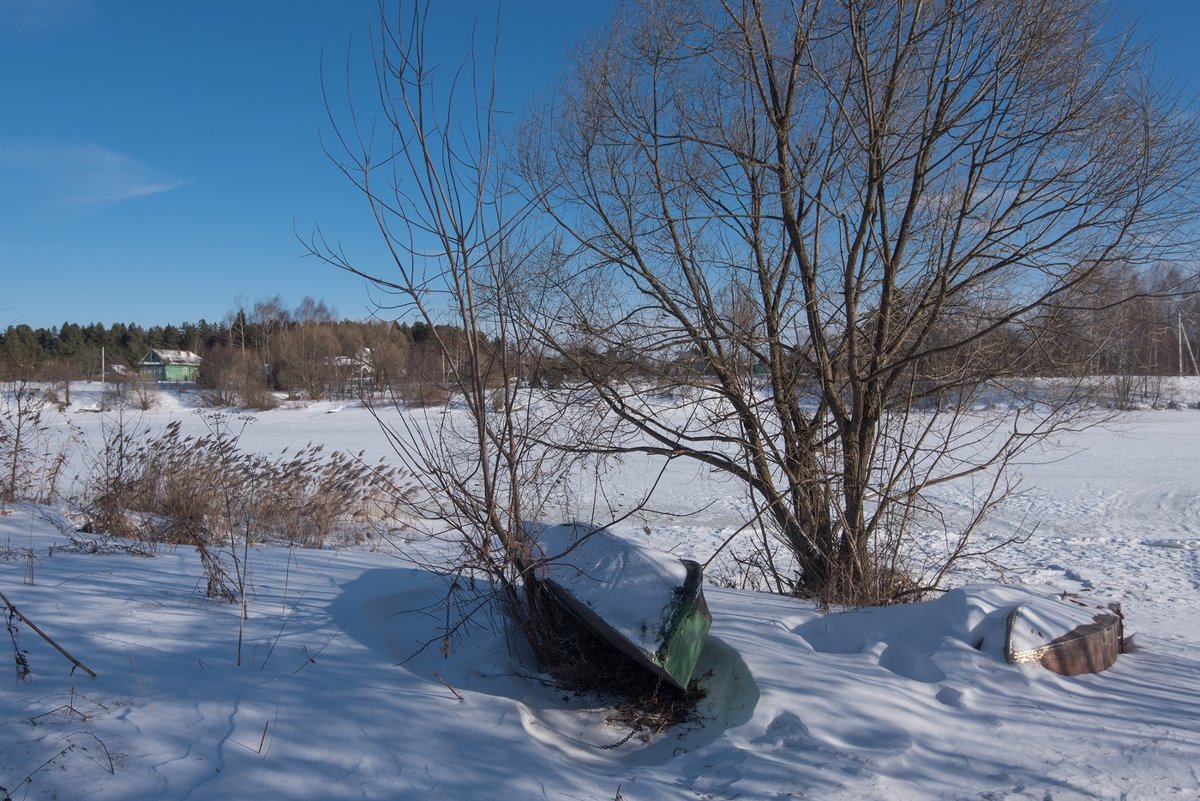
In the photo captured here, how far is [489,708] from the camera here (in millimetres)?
3521

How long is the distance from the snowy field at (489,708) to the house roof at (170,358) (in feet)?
236

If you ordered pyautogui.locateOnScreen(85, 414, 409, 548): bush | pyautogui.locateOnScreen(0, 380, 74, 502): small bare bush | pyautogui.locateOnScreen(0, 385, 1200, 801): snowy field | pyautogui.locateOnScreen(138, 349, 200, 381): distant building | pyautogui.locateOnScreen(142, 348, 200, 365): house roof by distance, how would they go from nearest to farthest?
pyautogui.locateOnScreen(0, 385, 1200, 801): snowy field < pyautogui.locateOnScreen(85, 414, 409, 548): bush < pyautogui.locateOnScreen(0, 380, 74, 502): small bare bush < pyautogui.locateOnScreen(138, 349, 200, 381): distant building < pyautogui.locateOnScreen(142, 348, 200, 365): house roof

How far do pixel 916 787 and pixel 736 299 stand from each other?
16.8 feet

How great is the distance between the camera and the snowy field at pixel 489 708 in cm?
289

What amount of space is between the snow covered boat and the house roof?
2860 inches

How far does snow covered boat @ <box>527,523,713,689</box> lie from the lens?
3740 mm

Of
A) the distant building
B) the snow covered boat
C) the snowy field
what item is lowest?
the snowy field

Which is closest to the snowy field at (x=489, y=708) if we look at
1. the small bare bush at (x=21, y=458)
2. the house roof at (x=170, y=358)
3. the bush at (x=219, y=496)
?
the bush at (x=219, y=496)

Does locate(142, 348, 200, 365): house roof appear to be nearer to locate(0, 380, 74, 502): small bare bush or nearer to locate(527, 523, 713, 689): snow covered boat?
locate(0, 380, 74, 502): small bare bush

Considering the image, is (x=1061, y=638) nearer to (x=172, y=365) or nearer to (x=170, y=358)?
(x=172, y=365)

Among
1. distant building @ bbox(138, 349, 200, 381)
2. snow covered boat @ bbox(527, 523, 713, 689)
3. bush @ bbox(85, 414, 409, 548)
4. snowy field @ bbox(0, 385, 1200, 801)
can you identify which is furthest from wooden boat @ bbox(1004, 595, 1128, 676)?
distant building @ bbox(138, 349, 200, 381)

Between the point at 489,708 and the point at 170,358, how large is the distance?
249 ft

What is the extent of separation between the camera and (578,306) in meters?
7.22

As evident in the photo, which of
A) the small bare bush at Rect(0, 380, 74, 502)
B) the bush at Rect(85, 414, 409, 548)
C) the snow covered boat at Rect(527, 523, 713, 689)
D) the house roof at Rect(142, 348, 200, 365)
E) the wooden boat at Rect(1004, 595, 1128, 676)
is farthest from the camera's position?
the house roof at Rect(142, 348, 200, 365)
